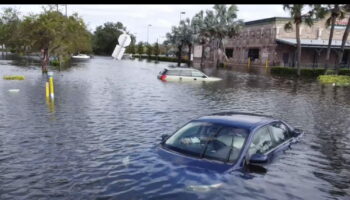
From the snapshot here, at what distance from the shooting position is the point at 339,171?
852 centimetres

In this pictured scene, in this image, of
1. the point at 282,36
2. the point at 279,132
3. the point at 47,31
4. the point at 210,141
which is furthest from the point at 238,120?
the point at 282,36

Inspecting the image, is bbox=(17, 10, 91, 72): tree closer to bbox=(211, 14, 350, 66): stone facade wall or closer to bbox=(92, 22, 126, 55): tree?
bbox=(211, 14, 350, 66): stone facade wall

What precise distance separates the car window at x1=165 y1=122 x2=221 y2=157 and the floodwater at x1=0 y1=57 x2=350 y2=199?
48 centimetres

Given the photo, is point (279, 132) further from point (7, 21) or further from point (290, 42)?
point (7, 21)

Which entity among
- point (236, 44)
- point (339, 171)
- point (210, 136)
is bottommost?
point (339, 171)

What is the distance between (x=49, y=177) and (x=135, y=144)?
3253mm

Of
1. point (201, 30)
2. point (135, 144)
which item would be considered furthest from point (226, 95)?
point (201, 30)

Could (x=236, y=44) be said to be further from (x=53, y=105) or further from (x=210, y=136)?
(x=210, y=136)

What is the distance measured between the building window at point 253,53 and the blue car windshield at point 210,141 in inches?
2644

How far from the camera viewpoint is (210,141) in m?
7.12

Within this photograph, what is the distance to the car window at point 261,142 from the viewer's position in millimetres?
7285

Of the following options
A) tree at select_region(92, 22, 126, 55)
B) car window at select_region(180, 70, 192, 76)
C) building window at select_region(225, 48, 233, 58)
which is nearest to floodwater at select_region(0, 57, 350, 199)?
car window at select_region(180, 70, 192, 76)

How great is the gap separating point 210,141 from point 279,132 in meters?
2.37

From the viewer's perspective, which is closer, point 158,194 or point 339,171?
point 158,194
